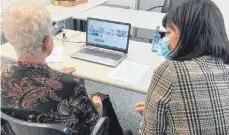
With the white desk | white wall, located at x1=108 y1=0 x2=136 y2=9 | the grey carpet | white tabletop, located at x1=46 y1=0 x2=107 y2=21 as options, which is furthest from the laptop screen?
white wall, located at x1=108 y1=0 x2=136 y2=9

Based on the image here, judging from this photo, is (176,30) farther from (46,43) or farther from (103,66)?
(103,66)

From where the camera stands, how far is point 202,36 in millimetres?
1085

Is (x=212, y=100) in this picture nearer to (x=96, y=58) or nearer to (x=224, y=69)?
(x=224, y=69)

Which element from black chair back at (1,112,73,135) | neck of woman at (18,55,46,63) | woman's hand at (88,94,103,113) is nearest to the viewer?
black chair back at (1,112,73,135)

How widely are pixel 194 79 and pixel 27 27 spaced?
737 millimetres

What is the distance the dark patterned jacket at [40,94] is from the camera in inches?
42.8

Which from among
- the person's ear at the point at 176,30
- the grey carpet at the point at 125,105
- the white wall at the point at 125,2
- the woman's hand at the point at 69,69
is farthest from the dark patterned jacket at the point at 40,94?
the white wall at the point at 125,2

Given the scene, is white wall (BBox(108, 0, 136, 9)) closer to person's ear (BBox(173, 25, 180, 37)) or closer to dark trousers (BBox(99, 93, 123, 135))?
dark trousers (BBox(99, 93, 123, 135))

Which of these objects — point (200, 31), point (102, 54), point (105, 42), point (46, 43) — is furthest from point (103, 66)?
point (200, 31)

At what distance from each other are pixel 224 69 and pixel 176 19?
291 mm

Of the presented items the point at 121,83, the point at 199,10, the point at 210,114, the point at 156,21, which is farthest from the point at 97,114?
the point at 156,21

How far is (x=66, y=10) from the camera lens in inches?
126

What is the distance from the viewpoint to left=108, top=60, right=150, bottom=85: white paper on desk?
177 centimetres

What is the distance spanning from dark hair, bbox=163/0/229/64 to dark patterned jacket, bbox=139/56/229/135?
0.04 metres
